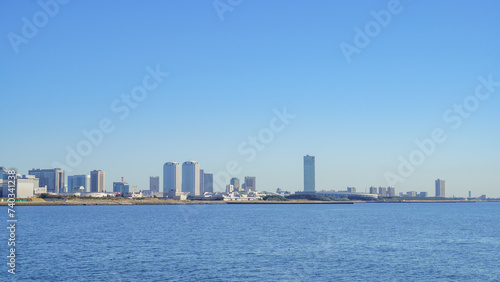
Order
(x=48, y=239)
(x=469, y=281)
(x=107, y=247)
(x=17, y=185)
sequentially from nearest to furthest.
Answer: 1. (x=469, y=281)
2. (x=107, y=247)
3. (x=48, y=239)
4. (x=17, y=185)

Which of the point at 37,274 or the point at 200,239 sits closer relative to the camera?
the point at 37,274

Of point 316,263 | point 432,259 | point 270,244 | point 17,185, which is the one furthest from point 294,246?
point 17,185

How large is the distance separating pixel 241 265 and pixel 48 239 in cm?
2728

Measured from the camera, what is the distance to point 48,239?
5562 cm

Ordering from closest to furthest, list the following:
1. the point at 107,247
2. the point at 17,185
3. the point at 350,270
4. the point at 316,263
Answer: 1. the point at 350,270
2. the point at 316,263
3. the point at 107,247
4. the point at 17,185

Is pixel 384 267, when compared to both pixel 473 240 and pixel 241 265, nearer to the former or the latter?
pixel 241 265

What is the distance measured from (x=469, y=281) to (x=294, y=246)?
19151mm

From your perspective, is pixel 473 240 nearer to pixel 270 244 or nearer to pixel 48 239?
pixel 270 244

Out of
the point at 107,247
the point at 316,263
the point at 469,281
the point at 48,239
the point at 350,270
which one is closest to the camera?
the point at 469,281

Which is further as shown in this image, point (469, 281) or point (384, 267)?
point (384, 267)

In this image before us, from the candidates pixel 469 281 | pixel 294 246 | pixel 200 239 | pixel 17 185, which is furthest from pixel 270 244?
pixel 17 185

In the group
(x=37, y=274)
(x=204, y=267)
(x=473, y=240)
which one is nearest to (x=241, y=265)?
(x=204, y=267)

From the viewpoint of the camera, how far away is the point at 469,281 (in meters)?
33.9

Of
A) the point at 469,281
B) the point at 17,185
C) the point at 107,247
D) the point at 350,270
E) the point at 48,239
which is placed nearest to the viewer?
the point at 469,281
